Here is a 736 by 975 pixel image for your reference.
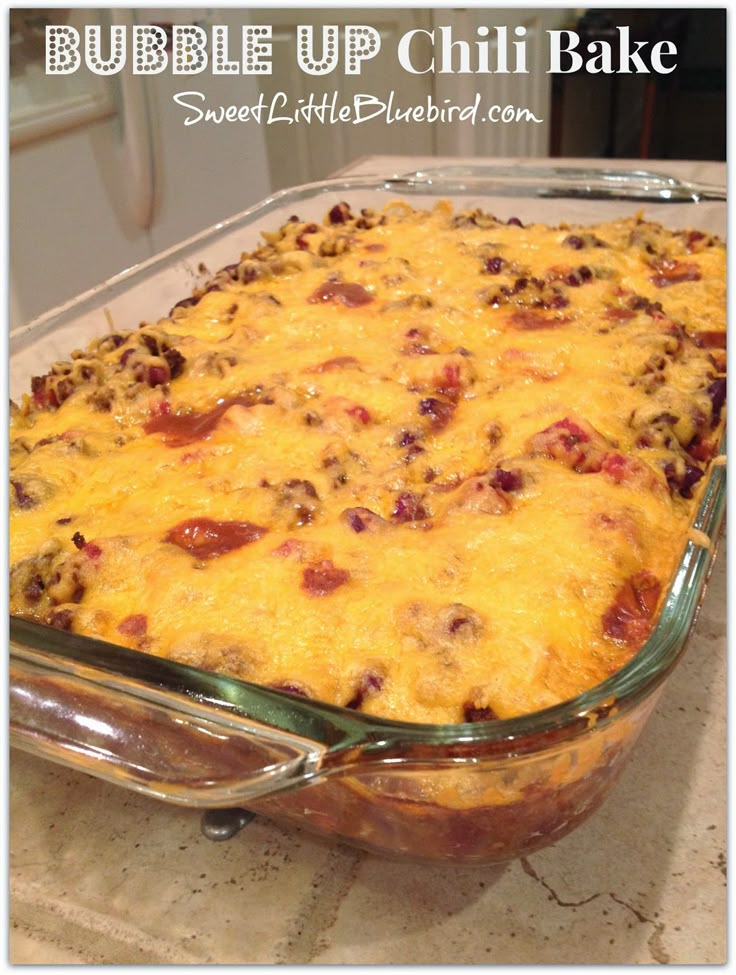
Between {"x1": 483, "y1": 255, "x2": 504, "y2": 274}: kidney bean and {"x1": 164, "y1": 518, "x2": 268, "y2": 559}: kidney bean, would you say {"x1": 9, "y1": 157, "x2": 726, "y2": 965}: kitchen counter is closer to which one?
{"x1": 164, "y1": 518, "x2": 268, "y2": 559}: kidney bean

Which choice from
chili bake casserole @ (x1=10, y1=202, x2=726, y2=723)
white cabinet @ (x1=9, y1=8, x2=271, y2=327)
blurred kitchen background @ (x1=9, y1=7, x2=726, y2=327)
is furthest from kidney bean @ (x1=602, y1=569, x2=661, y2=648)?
white cabinet @ (x1=9, y1=8, x2=271, y2=327)

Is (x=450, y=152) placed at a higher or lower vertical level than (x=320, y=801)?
higher

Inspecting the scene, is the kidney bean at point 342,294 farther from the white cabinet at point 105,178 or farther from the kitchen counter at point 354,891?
the kitchen counter at point 354,891

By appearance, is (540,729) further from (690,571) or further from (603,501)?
(603,501)

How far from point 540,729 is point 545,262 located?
111cm

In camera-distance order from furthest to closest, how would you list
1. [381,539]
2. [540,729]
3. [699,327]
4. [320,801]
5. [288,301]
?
[288,301], [699,327], [381,539], [320,801], [540,729]

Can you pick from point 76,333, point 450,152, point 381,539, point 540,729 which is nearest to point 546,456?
point 381,539

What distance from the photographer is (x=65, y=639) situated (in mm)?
770

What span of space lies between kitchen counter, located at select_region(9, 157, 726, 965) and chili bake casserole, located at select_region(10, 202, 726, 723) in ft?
0.59

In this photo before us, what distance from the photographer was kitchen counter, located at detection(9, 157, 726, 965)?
0.79m

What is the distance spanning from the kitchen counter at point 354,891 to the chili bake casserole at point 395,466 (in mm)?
179

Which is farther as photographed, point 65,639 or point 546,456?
point 546,456

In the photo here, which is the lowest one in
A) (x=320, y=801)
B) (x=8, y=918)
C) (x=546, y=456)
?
(x=8, y=918)

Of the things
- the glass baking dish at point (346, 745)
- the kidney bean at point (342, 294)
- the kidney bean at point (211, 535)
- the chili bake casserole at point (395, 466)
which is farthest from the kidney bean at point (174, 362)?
the glass baking dish at point (346, 745)
